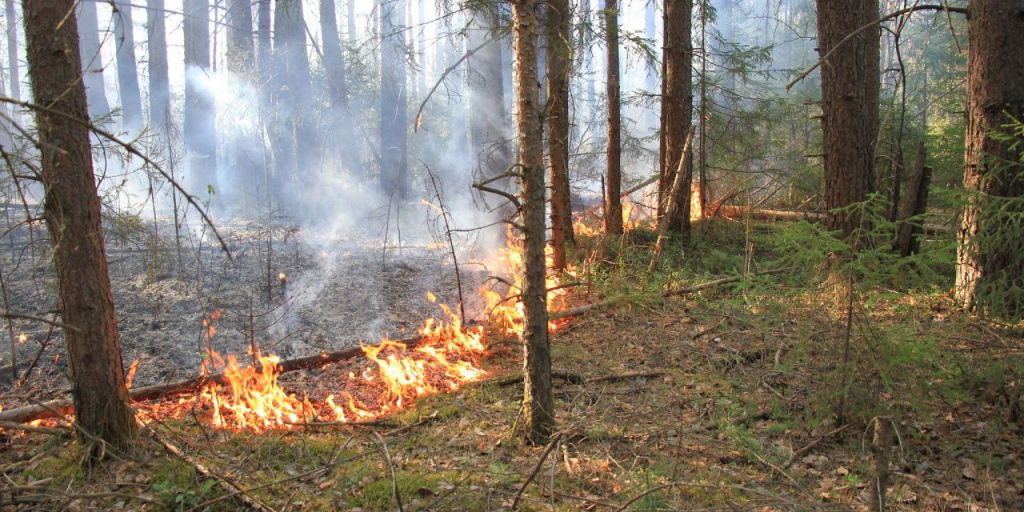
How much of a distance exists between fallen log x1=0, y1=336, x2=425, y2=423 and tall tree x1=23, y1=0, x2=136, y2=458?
31 cm

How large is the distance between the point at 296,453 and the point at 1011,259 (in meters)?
7.02

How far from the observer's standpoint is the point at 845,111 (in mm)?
8242

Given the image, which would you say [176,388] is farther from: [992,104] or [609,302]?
[992,104]

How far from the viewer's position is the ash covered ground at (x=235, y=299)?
727 centimetres

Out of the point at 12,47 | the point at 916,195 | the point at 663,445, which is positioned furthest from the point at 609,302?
the point at 12,47

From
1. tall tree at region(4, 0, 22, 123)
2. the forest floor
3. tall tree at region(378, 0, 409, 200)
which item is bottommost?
the forest floor

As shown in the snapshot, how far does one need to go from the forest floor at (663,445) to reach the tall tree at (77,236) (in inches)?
14.4

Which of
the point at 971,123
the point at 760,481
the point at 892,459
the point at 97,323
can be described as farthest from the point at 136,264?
the point at 971,123

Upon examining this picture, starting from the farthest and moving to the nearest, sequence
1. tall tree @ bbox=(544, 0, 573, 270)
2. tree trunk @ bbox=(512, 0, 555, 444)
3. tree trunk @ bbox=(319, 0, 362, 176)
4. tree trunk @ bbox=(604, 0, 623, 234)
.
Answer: tree trunk @ bbox=(319, 0, 362, 176)
tree trunk @ bbox=(604, 0, 623, 234)
tall tree @ bbox=(544, 0, 573, 270)
tree trunk @ bbox=(512, 0, 555, 444)

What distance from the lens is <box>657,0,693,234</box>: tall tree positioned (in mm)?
11211

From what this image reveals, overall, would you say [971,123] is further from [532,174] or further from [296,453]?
[296,453]

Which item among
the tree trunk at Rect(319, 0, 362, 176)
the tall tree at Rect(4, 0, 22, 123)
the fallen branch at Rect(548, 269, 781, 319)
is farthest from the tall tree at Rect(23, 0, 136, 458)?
the tall tree at Rect(4, 0, 22, 123)

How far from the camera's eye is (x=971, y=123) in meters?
6.17

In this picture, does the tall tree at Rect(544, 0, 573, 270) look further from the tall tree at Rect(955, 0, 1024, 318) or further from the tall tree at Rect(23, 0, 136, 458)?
the tall tree at Rect(23, 0, 136, 458)
